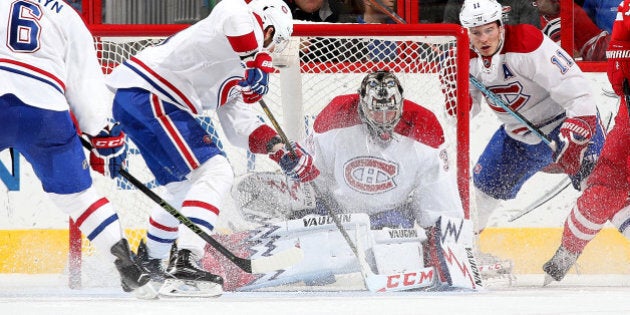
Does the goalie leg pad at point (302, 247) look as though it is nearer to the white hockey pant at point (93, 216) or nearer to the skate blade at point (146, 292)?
the skate blade at point (146, 292)

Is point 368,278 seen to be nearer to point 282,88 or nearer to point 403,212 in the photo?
point 403,212

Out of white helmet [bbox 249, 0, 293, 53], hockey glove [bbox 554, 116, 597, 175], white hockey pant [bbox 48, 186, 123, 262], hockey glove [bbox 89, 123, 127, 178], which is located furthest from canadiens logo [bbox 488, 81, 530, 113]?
white hockey pant [bbox 48, 186, 123, 262]

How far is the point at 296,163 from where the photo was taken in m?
4.49

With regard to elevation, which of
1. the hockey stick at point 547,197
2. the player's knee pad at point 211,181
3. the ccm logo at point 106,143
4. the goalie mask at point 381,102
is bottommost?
the hockey stick at point 547,197

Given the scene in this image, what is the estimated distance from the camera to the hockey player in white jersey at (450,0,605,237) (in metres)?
4.99

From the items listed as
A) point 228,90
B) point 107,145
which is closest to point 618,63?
point 228,90

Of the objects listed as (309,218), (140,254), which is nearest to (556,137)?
(309,218)

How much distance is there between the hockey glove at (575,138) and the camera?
497 cm

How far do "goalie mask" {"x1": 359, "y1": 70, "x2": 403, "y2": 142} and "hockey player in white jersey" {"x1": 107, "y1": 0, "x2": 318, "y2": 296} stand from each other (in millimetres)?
254

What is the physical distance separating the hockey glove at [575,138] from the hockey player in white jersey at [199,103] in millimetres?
1020

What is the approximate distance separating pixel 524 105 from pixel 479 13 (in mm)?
404

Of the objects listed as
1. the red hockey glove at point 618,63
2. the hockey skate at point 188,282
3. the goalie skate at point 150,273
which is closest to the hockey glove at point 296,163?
the goalie skate at point 150,273

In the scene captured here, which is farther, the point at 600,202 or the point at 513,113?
the point at 513,113

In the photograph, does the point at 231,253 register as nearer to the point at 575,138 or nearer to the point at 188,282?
the point at 188,282
